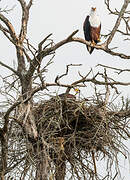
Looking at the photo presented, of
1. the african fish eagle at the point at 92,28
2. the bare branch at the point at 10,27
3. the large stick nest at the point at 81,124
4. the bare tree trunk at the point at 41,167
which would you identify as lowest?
the bare tree trunk at the point at 41,167

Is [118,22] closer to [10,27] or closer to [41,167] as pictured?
[10,27]

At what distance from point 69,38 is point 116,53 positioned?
2.92 ft

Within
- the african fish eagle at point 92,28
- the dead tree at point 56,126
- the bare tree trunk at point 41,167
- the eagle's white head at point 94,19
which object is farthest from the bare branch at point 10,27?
the eagle's white head at point 94,19

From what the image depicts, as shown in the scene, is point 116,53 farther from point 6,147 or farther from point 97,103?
point 6,147

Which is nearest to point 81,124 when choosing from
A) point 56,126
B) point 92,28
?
point 56,126

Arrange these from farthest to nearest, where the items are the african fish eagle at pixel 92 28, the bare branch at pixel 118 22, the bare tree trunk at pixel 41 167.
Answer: the african fish eagle at pixel 92 28 → the bare branch at pixel 118 22 → the bare tree trunk at pixel 41 167

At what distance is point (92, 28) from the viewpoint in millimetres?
7562

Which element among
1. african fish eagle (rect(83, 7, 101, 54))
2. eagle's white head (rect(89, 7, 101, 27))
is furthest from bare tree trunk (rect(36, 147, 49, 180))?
eagle's white head (rect(89, 7, 101, 27))

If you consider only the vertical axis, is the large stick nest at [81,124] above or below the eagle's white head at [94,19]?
below

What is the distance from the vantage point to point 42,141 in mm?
4352

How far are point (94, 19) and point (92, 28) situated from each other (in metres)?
0.24

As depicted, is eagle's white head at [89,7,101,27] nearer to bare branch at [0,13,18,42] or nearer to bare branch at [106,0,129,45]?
bare branch at [106,0,129,45]

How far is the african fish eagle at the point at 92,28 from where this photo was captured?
7.48 metres

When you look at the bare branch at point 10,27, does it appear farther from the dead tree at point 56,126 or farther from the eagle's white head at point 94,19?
the eagle's white head at point 94,19
